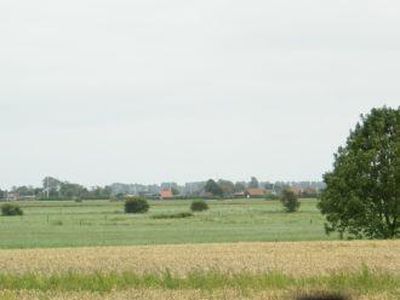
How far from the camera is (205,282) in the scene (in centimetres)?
2061

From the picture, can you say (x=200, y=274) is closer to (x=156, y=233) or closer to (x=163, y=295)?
(x=163, y=295)

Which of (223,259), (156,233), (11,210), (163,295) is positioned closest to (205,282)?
(163,295)

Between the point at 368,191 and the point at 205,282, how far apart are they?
2498 centimetres

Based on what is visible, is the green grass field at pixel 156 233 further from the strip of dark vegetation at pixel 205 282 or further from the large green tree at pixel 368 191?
the strip of dark vegetation at pixel 205 282

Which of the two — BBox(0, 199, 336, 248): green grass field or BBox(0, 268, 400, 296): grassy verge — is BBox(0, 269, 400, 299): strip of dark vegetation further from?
BBox(0, 199, 336, 248): green grass field

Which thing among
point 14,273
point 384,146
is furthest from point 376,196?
point 14,273

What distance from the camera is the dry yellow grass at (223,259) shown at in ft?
78.3

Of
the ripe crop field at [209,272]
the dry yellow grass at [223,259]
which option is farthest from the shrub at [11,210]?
the dry yellow grass at [223,259]

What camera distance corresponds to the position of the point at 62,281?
21.4 meters

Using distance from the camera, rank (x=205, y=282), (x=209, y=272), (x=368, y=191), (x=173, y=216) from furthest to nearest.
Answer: (x=173, y=216), (x=368, y=191), (x=209, y=272), (x=205, y=282)

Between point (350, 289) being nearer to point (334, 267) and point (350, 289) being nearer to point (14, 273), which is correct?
point (334, 267)

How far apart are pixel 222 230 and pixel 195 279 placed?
129 ft

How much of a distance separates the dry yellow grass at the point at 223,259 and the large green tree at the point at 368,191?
346 inches

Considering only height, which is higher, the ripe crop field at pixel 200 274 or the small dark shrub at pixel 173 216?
the small dark shrub at pixel 173 216
